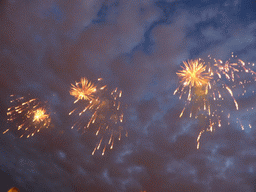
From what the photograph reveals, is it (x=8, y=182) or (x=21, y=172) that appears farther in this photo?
(x=8, y=182)

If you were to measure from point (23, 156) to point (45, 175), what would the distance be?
835 inches

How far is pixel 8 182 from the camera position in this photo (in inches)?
4230

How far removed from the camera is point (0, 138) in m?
53.6

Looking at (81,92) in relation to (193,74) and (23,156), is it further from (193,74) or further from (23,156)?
(23,156)

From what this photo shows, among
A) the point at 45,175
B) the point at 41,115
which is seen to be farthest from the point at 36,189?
the point at 41,115

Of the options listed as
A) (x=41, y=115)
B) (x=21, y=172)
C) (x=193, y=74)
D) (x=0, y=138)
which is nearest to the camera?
(x=193, y=74)

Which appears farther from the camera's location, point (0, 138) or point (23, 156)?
point (23, 156)

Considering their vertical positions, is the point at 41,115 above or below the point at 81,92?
below

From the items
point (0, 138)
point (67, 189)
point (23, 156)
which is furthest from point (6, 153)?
point (67, 189)

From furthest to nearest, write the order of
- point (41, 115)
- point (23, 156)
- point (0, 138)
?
point (23, 156), point (0, 138), point (41, 115)

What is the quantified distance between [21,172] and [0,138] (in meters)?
42.4

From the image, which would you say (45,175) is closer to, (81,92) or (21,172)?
(21,172)

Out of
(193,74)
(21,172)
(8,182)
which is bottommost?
(8,182)

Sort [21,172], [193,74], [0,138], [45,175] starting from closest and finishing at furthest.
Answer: [193,74] < [0,138] < [45,175] < [21,172]
